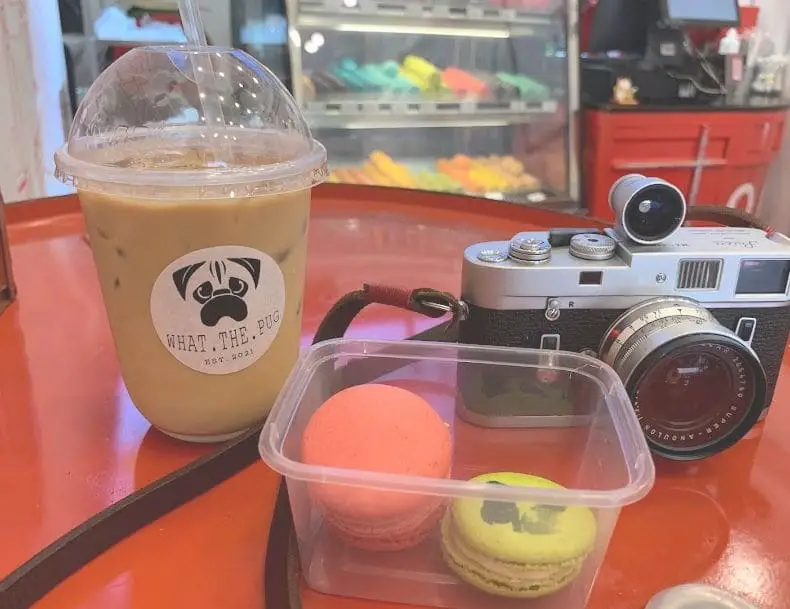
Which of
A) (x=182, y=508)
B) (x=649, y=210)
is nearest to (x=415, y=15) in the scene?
(x=649, y=210)

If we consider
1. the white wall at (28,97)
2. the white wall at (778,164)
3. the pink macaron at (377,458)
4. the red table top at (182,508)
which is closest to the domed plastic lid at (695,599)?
the red table top at (182,508)

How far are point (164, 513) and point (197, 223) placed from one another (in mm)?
162

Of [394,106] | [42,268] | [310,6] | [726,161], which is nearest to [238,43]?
[310,6]

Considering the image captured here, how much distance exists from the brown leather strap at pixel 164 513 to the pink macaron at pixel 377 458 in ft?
0.11

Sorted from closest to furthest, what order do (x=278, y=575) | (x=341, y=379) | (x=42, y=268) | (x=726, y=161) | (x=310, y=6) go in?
(x=278, y=575) < (x=341, y=379) < (x=42, y=268) < (x=310, y=6) < (x=726, y=161)

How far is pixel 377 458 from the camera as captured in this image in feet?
1.11

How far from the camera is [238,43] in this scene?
146 centimetres

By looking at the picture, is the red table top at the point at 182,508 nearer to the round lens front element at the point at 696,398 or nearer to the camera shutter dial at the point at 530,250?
the round lens front element at the point at 696,398

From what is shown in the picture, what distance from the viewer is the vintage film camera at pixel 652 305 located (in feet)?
1.42

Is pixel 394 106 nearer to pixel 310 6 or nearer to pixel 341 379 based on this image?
pixel 310 6

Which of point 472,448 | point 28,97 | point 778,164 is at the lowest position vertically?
point 778,164

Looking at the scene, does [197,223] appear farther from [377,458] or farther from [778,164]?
[778,164]

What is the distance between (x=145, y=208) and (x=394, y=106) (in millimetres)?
1208

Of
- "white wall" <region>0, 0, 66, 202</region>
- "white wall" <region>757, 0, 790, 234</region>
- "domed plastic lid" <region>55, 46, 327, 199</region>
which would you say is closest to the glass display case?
"white wall" <region>0, 0, 66, 202</region>
